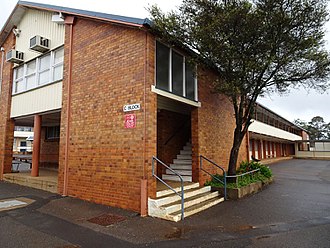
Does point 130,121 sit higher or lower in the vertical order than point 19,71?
lower

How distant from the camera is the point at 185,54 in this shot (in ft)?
26.7

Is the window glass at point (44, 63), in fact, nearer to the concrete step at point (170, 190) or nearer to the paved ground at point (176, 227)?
the paved ground at point (176, 227)

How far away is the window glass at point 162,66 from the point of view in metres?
7.00

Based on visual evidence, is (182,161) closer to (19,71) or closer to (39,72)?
(39,72)

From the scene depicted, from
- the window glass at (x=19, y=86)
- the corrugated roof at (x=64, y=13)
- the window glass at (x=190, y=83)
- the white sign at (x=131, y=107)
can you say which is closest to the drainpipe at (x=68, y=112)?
the corrugated roof at (x=64, y=13)

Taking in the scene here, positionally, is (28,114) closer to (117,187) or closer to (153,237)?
(117,187)

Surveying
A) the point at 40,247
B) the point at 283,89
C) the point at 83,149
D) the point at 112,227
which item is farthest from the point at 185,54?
the point at 40,247

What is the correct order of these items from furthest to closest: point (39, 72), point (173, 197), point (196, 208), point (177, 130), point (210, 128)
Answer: point (177, 130) < point (39, 72) < point (210, 128) < point (173, 197) < point (196, 208)

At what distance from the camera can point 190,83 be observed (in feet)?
27.7

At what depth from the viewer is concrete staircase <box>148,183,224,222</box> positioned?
584cm

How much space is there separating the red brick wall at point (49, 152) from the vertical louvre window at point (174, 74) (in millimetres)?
10381

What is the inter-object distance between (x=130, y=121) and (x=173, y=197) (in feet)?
7.80

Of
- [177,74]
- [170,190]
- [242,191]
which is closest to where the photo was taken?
[170,190]

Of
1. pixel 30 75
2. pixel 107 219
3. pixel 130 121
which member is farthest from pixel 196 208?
pixel 30 75
